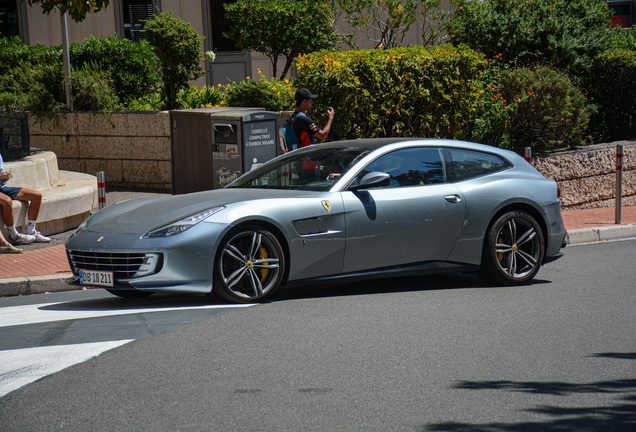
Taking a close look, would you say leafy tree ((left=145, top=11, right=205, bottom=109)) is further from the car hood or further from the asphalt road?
the asphalt road

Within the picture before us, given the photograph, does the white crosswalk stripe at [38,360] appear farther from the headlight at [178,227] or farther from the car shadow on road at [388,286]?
the car shadow on road at [388,286]

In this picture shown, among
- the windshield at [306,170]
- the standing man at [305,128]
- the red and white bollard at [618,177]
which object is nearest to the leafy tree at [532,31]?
the red and white bollard at [618,177]

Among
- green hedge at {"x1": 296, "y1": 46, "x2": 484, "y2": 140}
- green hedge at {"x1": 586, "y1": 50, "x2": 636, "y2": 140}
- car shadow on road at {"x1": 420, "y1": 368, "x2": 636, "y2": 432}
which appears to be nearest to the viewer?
car shadow on road at {"x1": 420, "y1": 368, "x2": 636, "y2": 432}

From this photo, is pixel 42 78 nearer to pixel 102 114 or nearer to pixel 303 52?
pixel 102 114

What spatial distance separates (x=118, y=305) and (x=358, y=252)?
6.98 feet

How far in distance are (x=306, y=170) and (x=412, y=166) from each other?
991 mm

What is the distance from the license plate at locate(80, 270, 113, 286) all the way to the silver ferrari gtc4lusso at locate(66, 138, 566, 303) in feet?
0.04

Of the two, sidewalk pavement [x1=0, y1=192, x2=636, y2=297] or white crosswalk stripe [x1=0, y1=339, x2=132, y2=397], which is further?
sidewalk pavement [x1=0, y1=192, x2=636, y2=297]

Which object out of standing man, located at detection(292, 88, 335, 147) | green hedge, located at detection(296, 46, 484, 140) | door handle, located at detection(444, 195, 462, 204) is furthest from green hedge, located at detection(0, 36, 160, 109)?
door handle, located at detection(444, 195, 462, 204)

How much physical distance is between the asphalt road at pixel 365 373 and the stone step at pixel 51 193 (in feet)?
15.7

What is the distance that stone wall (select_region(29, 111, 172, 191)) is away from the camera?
13.4 meters

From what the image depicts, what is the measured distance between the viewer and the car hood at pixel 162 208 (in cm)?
609

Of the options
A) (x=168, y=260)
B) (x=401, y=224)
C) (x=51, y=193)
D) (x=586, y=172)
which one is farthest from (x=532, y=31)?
(x=168, y=260)

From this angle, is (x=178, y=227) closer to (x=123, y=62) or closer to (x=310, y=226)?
(x=310, y=226)
